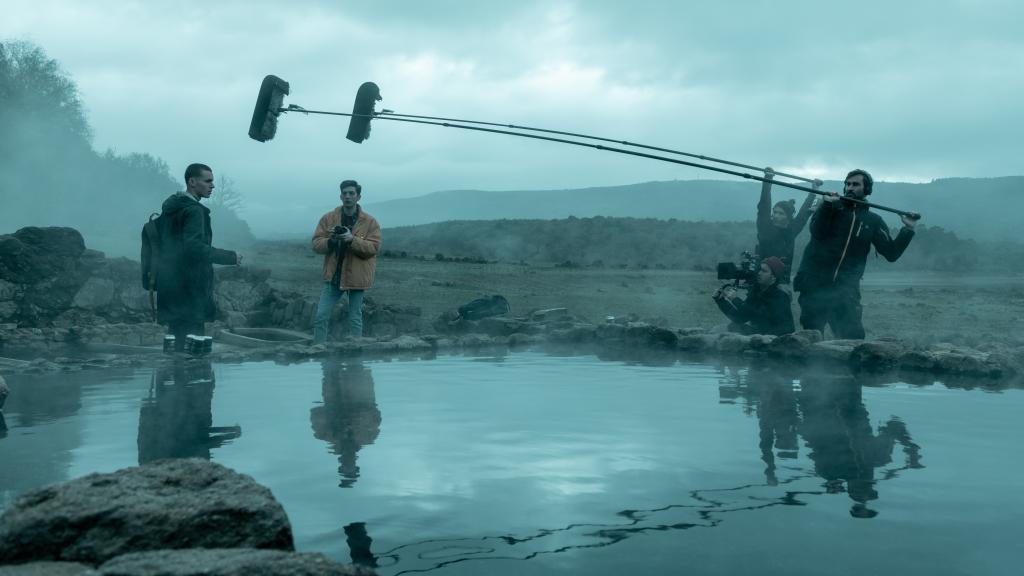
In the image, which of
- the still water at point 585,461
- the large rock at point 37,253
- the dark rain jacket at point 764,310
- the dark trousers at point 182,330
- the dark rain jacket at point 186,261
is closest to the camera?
the still water at point 585,461

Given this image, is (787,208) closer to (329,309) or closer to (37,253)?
(329,309)

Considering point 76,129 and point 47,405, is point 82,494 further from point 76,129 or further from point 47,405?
point 76,129

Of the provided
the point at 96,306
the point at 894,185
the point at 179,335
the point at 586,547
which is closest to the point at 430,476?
the point at 586,547

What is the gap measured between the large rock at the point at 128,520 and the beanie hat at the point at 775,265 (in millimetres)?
6375

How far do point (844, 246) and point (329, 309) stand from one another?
180 inches

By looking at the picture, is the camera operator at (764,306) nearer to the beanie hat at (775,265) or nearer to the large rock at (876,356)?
the beanie hat at (775,265)

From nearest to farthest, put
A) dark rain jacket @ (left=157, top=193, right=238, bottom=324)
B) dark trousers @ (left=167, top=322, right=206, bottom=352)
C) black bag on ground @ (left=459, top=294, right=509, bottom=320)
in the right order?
dark rain jacket @ (left=157, top=193, right=238, bottom=324) → dark trousers @ (left=167, top=322, right=206, bottom=352) → black bag on ground @ (left=459, top=294, right=509, bottom=320)

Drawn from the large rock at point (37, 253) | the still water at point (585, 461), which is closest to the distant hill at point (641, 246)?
the large rock at point (37, 253)

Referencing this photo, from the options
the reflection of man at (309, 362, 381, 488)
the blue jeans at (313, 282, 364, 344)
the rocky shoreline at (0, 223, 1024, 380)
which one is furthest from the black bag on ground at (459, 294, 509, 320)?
the reflection of man at (309, 362, 381, 488)

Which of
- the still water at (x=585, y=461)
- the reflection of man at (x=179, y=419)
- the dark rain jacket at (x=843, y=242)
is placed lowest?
the reflection of man at (x=179, y=419)

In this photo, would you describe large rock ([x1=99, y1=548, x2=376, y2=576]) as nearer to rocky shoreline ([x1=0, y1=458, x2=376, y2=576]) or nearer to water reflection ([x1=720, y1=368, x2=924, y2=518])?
rocky shoreline ([x1=0, y1=458, x2=376, y2=576])

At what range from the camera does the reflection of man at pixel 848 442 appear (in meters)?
3.84

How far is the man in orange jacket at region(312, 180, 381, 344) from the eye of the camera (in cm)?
885

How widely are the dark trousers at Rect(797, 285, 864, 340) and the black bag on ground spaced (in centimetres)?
455
